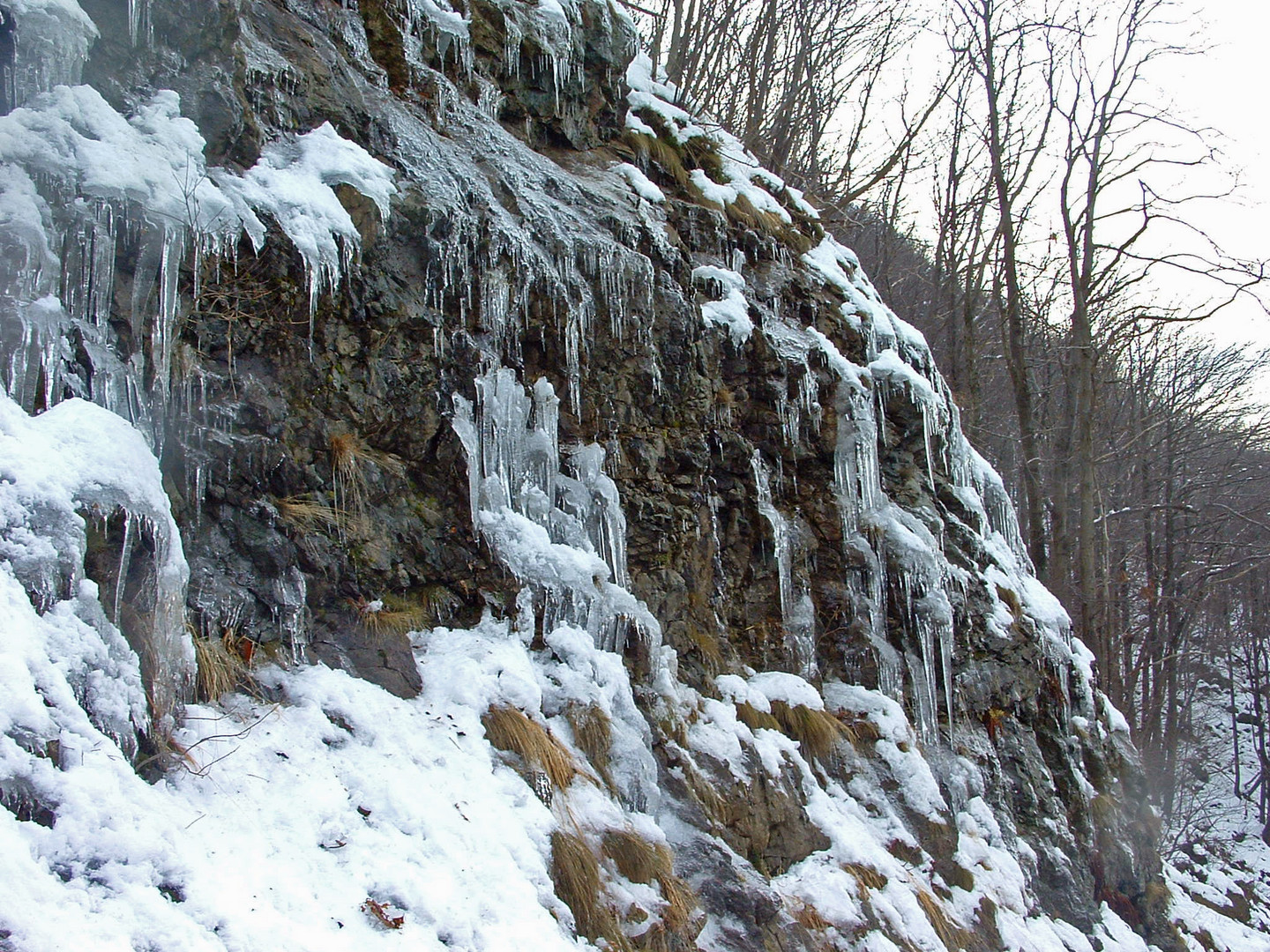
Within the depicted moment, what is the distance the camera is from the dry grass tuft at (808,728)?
5043 millimetres

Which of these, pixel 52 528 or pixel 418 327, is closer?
pixel 52 528

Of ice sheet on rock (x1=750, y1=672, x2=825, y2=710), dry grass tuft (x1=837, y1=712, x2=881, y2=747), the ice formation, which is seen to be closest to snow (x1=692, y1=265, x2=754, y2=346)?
ice sheet on rock (x1=750, y1=672, x2=825, y2=710)

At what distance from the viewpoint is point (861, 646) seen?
18.9 feet

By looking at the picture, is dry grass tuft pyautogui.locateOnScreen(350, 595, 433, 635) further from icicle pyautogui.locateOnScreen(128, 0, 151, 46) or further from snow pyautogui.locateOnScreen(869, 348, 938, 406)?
snow pyautogui.locateOnScreen(869, 348, 938, 406)

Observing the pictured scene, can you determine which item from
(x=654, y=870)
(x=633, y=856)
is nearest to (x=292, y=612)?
(x=633, y=856)

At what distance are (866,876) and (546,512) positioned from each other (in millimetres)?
2580

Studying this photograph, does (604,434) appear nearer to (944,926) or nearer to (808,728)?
(808,728)

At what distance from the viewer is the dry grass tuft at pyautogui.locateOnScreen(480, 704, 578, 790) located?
3453 mm

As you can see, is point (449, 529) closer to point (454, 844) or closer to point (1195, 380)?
Answer: point (454, 844)

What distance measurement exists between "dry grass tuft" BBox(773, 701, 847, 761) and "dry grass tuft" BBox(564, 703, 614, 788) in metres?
1.55

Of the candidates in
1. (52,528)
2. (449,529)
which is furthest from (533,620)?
(52,528)

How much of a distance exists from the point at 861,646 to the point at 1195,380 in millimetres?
12751

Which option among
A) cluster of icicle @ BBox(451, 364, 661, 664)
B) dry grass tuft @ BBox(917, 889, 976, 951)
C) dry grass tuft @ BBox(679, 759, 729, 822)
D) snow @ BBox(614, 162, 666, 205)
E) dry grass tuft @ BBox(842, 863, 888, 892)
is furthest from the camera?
snow @ BBox(614, 162, 666, 205)

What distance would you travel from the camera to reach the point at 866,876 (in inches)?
177
